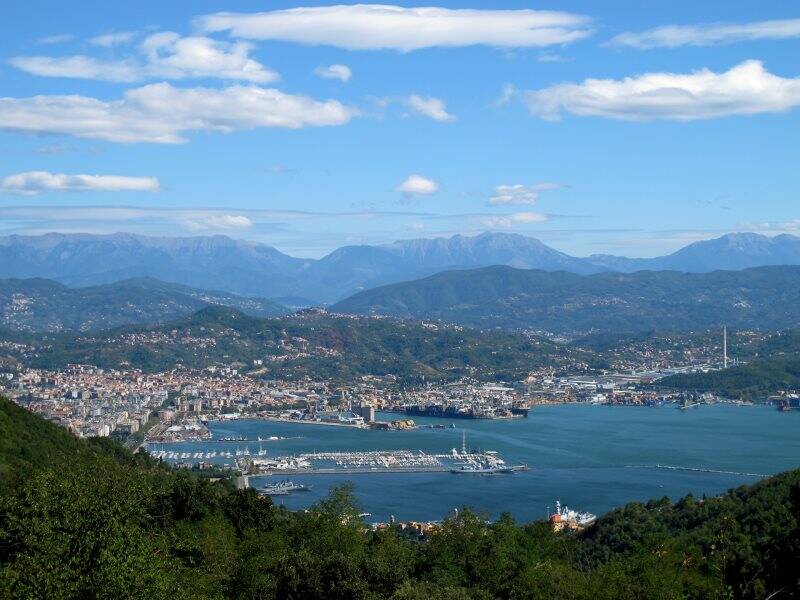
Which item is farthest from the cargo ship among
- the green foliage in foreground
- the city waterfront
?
the green foliage in foreground

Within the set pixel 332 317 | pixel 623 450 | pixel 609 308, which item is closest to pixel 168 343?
pixel 332 317

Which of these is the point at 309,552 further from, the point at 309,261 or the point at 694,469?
the point at 309,261

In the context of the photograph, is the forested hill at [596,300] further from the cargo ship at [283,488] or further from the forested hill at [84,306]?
the cargo ship at [283,488]

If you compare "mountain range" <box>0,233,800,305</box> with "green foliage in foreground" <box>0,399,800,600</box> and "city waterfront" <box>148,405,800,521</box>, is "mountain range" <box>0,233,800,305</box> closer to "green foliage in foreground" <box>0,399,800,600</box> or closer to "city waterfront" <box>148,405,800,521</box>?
"city waterfront" <box>148,405,800,521</box>

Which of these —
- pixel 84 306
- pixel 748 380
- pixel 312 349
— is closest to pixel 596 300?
pixel 312 349

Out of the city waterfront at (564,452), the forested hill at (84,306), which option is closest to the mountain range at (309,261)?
the forested hill at (84,306)
